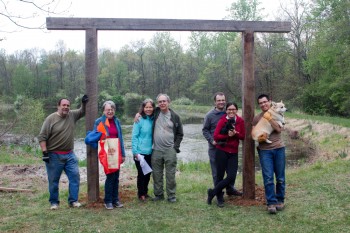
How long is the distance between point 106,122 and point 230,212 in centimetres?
237

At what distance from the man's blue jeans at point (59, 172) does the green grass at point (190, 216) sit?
25 cm

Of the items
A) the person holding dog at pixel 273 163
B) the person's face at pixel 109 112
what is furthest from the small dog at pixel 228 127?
the person's face at pixel 109 112

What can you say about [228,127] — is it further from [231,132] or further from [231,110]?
[231,110]

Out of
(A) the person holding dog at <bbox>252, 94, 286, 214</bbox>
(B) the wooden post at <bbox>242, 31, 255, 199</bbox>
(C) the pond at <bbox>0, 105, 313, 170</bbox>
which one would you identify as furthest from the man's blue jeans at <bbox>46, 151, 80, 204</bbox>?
(C) the pond at <bbox>0, 105, 313, 170</bbox>

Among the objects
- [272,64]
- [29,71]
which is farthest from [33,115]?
[29,71]

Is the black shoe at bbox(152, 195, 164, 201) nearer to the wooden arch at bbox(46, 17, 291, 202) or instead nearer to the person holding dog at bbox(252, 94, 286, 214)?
the wooden arch at bbox(46, 17, 291, 202)

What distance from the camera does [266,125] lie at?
5.30 metres

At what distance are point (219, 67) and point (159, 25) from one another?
Answer: 40957mm

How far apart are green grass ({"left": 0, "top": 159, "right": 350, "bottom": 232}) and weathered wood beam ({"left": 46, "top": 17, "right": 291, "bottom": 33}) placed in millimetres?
2919

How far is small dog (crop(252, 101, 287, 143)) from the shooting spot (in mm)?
5262

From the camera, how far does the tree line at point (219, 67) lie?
23.6 m

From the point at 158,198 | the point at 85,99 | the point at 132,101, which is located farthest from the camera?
the point at 132,101

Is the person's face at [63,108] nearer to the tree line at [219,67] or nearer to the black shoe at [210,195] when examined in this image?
the black shoe at [210,195]

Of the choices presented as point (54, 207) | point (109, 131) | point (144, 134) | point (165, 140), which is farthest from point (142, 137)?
point (54, 207)
